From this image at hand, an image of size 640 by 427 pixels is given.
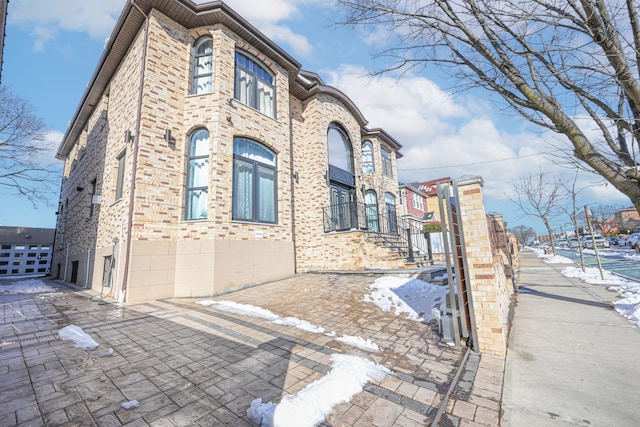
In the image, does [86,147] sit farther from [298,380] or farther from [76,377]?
[298,380]

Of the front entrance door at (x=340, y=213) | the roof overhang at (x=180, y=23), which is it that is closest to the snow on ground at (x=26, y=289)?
the roof overhang at (x=180, y=23)

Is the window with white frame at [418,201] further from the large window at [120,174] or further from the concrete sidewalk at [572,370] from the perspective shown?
→ the large window at [120,174]

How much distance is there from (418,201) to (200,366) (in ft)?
95.5

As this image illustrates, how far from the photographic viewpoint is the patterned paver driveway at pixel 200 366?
6.86 feet

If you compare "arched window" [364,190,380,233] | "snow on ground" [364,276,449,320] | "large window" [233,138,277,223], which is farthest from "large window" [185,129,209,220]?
"arched window" [364,190,380,233]

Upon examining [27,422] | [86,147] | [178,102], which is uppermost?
[86,147]

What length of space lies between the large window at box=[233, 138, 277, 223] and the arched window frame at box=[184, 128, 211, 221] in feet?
2.69

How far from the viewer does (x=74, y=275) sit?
490 inches

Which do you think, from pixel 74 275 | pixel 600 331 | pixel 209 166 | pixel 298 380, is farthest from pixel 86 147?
pixel 600 331

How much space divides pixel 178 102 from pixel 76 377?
744cm

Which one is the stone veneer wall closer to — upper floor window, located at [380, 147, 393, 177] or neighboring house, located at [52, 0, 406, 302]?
neighboring house, located at [52, 0, 406, 302]

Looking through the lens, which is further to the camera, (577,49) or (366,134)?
(366,134)

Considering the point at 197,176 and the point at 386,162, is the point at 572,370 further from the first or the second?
the point at 386,162

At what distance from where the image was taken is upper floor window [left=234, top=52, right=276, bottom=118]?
350 inches
